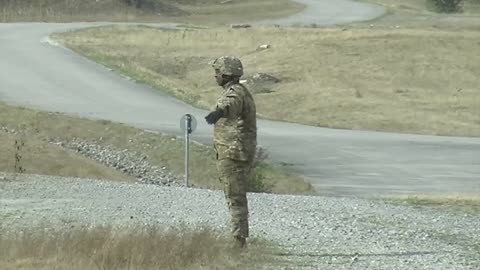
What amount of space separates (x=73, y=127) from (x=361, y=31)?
106ft

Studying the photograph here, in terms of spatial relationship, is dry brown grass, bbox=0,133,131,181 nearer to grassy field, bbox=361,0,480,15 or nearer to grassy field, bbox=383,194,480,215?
grassy field, bbox=383,194,480,215

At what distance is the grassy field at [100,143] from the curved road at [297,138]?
45.3 inches

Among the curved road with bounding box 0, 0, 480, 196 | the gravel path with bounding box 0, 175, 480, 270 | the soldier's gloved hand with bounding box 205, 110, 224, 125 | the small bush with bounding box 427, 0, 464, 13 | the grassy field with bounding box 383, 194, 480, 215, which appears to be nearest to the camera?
the soldier's gloved hand with bounding box 205, 110, 224, 125

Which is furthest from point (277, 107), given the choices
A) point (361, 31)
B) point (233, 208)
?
point (233, 208)

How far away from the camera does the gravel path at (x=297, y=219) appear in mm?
10852

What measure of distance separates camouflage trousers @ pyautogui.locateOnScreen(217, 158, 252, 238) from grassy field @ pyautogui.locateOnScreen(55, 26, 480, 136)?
25.2 metres

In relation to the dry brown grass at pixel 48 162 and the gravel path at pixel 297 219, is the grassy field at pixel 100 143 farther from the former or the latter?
the gravel path at pixel 297 219

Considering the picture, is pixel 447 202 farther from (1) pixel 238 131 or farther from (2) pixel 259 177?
(1) pixel 238 131

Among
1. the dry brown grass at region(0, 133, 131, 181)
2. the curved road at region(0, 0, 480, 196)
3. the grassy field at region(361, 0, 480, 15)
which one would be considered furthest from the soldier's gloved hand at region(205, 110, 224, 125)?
the grassy field at region(361, 0, 480, 15)

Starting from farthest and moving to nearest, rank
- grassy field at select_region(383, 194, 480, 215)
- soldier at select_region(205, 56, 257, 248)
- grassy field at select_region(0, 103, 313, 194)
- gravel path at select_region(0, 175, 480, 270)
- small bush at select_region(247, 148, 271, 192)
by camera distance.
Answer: grassy field at select_region(0, 103, 313, 194) < small bush at select_region(247, 148, 271, 192) < grassy field at select_region(383, 194, 480, 215) < gravel path at select_region(0, 175, 480, 270) < soldier at select_region(205, 56, 257, 248)

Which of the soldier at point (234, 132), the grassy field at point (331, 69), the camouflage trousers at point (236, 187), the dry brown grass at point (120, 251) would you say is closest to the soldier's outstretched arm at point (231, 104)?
the soldier at point (234, 132)

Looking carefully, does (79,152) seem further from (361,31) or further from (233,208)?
(361,31)

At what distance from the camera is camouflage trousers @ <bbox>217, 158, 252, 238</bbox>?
32.7 ft

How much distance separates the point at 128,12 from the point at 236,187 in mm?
77158
